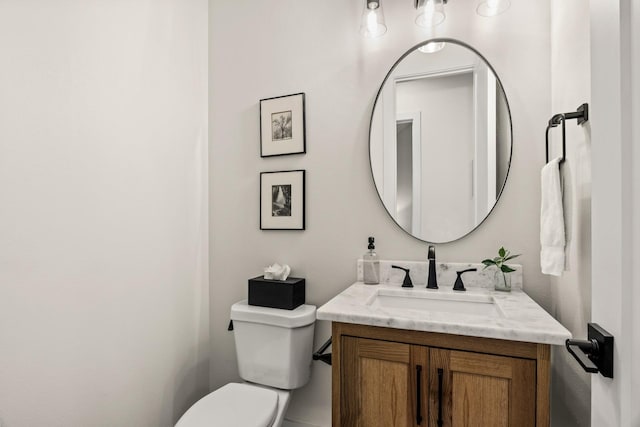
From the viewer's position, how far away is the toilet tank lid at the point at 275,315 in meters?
1.52

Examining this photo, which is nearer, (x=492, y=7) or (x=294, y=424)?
(x=492, y=7)

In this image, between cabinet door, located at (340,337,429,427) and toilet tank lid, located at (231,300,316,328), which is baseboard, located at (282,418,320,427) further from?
cabinet door, located at (340,337,429,427)

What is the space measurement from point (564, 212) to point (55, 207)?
1.85 metres

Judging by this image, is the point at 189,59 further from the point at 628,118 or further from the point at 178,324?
the point at 628,118

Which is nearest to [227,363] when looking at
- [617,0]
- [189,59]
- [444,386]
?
[444,386]

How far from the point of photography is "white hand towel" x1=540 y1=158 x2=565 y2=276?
114cm

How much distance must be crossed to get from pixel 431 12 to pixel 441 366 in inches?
56.6

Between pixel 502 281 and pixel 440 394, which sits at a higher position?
pixel 502 281

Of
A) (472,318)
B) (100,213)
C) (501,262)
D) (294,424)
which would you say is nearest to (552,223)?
(501,262)

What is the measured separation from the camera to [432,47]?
5.08ft

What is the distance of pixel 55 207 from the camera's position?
1208 millimetres

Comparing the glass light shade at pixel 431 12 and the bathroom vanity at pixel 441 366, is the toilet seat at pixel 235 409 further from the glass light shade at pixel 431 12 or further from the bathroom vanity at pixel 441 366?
the glass light shade at pixel 431 12

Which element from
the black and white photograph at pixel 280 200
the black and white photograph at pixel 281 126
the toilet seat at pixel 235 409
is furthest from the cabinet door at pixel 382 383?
the black and white photograph at pixel 281 126

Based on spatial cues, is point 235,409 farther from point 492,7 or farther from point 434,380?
point 492,7
